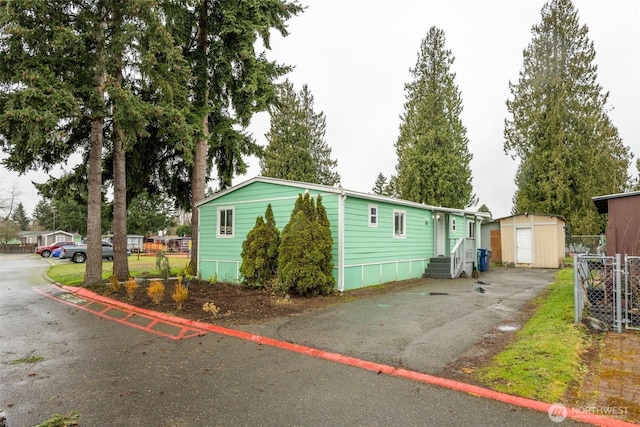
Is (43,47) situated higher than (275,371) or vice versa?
(43,47)

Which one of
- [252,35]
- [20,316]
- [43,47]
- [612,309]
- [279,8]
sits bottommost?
[20,316]

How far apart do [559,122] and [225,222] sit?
23167 millimetres

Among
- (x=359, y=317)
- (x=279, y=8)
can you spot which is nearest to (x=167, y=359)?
(x=359, y=317)

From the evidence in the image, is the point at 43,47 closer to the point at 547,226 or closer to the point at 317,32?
the point at 317,32

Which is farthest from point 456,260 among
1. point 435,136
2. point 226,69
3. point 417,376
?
point 435,136

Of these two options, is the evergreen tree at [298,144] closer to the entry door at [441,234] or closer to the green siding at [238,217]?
the entry door at [441,234]

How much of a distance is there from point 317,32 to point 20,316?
15.3 m

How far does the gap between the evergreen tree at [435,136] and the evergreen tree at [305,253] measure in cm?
1648

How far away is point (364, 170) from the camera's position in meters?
38.7

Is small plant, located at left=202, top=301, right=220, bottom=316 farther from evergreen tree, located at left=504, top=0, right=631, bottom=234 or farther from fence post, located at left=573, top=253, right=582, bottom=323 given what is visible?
evergreen tree, located at left=504, top=0, right=631, bottom=234

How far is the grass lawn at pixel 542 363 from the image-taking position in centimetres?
363

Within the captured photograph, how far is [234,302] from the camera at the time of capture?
875 centimetres

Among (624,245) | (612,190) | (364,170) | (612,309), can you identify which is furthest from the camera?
(364,170)

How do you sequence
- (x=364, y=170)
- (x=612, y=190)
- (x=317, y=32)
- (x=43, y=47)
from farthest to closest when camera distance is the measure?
(x=364, y=170) → (x=612, y=190) → (x=317, y=32) → (x=43, y=47)
